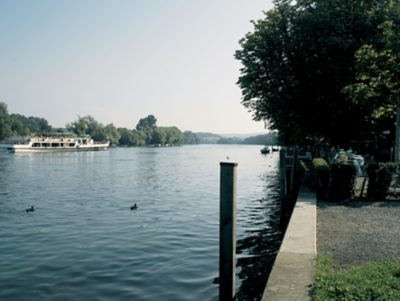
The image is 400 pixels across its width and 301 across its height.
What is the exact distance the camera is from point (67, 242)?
1555 centimetres

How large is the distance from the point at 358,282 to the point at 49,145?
123m

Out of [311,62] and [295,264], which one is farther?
[311,62]

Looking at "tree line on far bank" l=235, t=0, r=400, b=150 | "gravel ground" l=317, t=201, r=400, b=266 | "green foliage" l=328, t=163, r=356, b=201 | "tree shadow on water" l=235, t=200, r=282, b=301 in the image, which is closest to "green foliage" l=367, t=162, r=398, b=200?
"gravel ground" l=317, t=201, r=400, b=266

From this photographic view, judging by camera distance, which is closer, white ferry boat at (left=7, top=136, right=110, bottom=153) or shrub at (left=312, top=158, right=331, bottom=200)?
shrub at (left=312, top=158, right=331, bottom=200)

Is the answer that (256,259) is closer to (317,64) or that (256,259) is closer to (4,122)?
(317,64)

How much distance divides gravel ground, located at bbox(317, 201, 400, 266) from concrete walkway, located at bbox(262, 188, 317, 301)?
310 millimetres

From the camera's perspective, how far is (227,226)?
308 inches

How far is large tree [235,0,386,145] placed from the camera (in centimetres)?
2700

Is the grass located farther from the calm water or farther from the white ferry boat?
the white ferry boat

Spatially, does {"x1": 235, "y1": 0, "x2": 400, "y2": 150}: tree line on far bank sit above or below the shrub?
above

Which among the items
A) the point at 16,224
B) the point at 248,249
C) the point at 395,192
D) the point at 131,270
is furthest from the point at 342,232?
the point at 16,224

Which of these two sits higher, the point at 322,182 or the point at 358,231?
the point at 322,182

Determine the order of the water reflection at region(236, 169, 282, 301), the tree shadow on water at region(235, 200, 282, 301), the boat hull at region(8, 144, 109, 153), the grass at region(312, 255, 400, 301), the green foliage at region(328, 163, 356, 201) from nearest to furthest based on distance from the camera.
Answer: the grass at region(312, 255, 400, 301)
the tree shadow on water at region(235, 200, 282, 301)
the water reflection at region(236, 169, 282, 301)
the green foliage at region(328, 163, 356, 201)
the boat hull at region(8, 144, 109, 153)

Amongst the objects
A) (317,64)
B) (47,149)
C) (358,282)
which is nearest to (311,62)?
(317,64)
